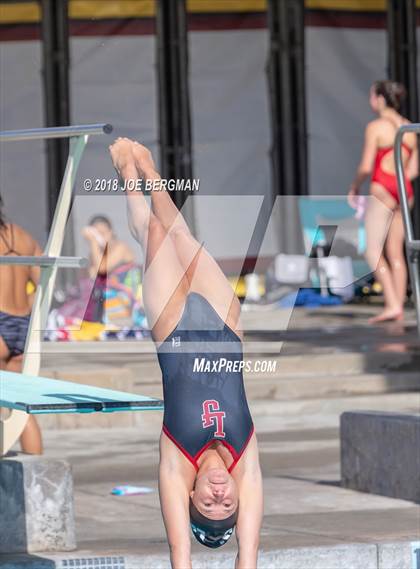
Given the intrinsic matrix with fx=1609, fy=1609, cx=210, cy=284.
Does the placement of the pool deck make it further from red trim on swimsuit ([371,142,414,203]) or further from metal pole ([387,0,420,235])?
metal pole ([387,0,420,235])

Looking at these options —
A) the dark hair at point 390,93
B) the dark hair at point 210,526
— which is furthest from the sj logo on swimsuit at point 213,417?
the dark hair at point 390,93

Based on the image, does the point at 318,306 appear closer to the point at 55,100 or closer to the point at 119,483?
the point at 55,100

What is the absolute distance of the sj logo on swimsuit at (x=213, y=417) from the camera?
4.34 metres

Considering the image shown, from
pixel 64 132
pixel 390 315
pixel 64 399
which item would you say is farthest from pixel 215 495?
pixel 390 315

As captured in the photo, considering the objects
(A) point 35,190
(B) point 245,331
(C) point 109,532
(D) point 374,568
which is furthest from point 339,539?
(A) point 35,190

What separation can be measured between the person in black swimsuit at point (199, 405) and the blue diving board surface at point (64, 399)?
348 millimetres

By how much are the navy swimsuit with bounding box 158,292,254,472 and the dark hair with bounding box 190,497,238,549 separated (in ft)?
0.47

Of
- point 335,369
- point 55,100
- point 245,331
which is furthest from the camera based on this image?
point 55,100

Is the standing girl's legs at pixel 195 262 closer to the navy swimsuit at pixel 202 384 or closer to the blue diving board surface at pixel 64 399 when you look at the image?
the navy swimsuit at pixel 202 384

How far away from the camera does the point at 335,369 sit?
1052 centimetres

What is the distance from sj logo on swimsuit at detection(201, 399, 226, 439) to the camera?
4336mm

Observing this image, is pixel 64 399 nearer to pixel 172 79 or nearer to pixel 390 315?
pixel 390 315

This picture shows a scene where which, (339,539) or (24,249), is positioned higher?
(24,249)

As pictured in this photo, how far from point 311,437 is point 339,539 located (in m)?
3.08
